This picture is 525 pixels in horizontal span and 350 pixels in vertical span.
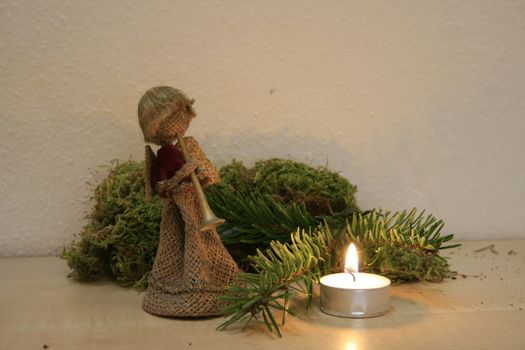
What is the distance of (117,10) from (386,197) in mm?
502

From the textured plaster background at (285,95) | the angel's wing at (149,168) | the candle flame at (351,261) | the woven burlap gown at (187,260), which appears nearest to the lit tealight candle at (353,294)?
the candle flame at (351,261)

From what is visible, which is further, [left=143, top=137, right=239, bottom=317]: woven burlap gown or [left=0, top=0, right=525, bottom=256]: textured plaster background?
[left=0, top=0, right=525, bottom=256]: textured plaster background

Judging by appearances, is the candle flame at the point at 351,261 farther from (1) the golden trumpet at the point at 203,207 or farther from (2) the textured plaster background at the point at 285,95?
(2) the textured plaster background at the point at 285,95

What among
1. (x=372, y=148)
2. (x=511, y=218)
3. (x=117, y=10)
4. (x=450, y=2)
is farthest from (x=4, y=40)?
(x=511, y=218)

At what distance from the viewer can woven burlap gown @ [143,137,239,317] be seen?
612 millimetres

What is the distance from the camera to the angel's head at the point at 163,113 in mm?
609

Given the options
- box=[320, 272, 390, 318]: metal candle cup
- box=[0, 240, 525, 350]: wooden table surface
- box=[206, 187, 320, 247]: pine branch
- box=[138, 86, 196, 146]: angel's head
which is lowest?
box=[0, 240, 525, 350]: wooden table surface

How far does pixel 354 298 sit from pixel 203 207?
18 centimetres

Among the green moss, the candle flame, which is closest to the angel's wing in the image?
the green moss

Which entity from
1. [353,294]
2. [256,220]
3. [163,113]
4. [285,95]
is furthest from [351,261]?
[285,95]

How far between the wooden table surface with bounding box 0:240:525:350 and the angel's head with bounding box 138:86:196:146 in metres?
0.19

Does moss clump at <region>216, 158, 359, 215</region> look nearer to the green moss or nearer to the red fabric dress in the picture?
the green moss

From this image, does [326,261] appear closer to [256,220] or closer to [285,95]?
[256,220]

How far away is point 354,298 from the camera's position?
1.97 feet
